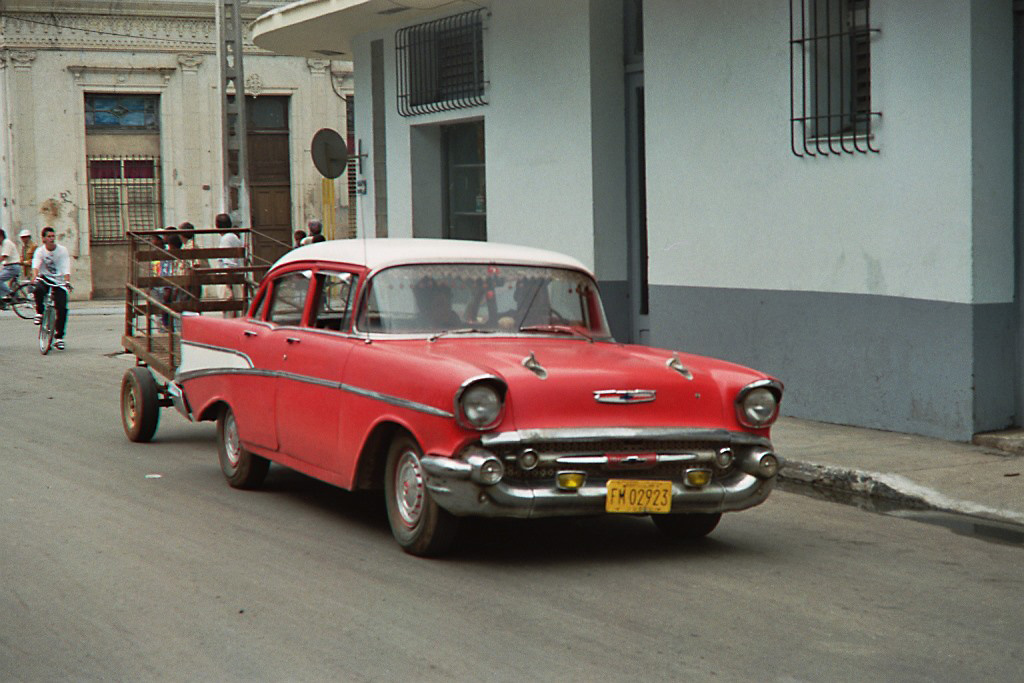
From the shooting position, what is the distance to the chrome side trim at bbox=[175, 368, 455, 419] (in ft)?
21.5

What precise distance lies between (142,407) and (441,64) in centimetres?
735

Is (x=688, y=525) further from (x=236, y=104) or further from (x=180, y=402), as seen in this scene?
(x=236, y=104)

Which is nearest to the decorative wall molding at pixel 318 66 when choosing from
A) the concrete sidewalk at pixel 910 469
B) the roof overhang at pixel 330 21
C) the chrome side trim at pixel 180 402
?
the roof overhang at pixel 330 21

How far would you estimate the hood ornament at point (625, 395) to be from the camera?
6.55 meters

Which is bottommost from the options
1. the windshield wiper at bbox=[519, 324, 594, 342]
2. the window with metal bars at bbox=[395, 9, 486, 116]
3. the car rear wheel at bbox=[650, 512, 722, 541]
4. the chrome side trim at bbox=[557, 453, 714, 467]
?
the car rear wheel at bbox=[650, 512, 722, 541]

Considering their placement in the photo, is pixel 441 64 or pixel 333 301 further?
pixel 441 64

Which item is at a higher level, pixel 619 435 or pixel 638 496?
pixel 619 435

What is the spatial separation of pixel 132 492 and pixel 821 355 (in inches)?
213

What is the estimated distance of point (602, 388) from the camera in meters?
6.57

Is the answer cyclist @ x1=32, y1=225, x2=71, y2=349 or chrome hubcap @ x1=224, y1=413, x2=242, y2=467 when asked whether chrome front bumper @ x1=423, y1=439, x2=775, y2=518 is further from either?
cyclist @ x1=32, y1=225, x2=71, y2=349

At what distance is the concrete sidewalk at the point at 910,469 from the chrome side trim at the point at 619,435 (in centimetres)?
195

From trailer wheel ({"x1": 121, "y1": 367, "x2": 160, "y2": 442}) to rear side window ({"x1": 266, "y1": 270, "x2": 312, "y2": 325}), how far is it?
258 centimetres

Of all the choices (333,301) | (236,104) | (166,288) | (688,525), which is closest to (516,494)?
(688,525)

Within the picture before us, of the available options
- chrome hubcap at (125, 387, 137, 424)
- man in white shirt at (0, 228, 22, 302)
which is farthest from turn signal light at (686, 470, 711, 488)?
man in white shirt at (0, 228, 22, 302)
